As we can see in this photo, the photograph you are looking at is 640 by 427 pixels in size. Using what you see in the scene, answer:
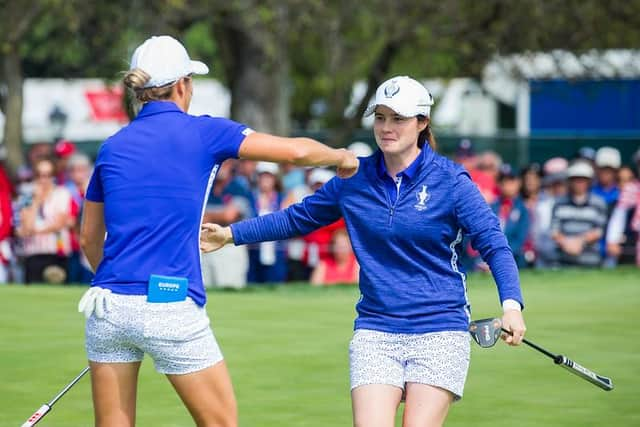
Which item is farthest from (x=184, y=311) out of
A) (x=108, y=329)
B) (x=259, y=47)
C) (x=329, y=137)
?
(x=329, y=137)

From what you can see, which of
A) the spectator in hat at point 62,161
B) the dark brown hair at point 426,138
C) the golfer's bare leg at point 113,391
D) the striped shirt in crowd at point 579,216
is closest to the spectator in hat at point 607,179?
the striped shirt in crowd at point 579,216

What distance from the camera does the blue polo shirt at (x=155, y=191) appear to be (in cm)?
505

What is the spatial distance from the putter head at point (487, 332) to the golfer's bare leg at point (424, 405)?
283mm

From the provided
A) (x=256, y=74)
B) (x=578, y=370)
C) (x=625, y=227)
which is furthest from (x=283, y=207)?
(x=578, y=370)

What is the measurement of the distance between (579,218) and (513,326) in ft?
36.3

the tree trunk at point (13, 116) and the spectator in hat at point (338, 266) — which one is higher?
the tree trunk at point (13, 116)

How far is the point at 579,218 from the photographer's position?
16234mm

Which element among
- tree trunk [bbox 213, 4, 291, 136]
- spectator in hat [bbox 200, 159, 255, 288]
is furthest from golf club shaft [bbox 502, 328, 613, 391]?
tree trunk [bbox 213, 4, 291, 136]

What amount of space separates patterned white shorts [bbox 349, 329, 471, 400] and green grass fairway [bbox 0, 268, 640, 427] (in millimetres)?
2780

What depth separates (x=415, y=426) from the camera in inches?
213

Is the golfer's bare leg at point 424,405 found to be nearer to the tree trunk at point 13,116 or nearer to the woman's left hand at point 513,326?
the woman's left hand at point 513,326

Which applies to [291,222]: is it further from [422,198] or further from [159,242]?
[159,242]

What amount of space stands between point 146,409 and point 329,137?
17.0 m

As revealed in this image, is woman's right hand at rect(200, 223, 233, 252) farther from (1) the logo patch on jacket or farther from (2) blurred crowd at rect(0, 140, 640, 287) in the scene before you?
(2) blurred crowd at rect(0, 140, 640, 287)
